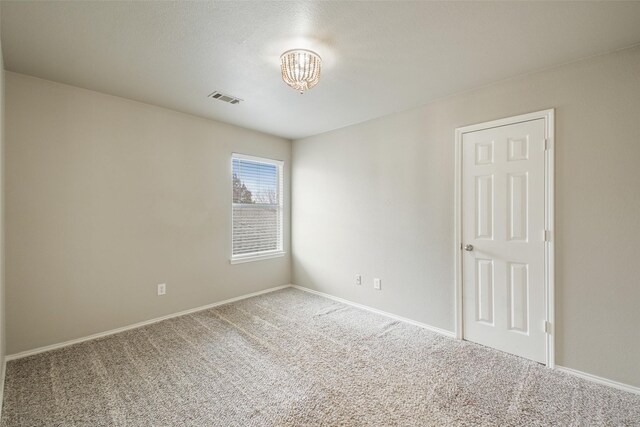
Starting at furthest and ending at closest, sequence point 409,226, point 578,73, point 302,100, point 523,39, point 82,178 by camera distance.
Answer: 1. point 409,226
2. point 302,100
3. point 82,178
4. point 578,73
5. point 523,39

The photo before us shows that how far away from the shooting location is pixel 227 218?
3.81 metres

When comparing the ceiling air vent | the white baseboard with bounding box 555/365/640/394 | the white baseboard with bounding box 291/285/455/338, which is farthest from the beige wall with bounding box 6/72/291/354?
the white baseboard with bounding box 555/365/640/394

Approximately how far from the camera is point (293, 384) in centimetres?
206

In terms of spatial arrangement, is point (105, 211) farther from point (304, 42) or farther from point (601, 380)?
point (601, 380)

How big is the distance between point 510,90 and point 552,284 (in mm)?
1685

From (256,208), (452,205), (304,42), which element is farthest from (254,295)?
(304,42)

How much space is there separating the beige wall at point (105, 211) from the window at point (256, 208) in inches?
7.0

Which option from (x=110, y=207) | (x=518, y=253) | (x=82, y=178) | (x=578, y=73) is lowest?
(x=518, y=253)

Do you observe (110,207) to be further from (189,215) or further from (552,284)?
(552,284)

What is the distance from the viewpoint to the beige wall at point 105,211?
239 cm

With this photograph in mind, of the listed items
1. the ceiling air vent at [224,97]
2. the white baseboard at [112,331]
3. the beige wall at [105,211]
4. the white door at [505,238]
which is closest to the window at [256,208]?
the beige wall at [105,211]

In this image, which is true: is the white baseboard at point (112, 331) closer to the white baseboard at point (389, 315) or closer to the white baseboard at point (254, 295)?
the white baseboard at point (254, 295)

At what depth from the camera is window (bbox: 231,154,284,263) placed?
3.96 m

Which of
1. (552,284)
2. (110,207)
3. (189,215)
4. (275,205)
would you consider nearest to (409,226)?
(552,284)
